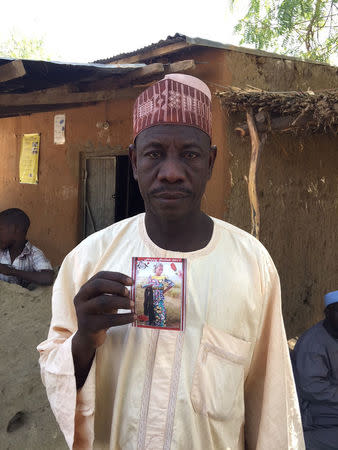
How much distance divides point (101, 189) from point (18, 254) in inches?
80.2

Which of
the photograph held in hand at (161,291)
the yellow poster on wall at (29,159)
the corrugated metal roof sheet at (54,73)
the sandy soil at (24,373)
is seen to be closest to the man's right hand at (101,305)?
the photograph held in hand at (161,291)

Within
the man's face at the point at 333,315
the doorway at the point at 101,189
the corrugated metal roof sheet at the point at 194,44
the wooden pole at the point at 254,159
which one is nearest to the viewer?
the man's face at the point at 333,315

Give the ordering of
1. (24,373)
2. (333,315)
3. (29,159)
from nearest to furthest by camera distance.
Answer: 1. (333,315)
2. (24,373)
3. (29,159)

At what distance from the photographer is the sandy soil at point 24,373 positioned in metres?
2.98

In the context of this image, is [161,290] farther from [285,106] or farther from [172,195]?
[285,106]

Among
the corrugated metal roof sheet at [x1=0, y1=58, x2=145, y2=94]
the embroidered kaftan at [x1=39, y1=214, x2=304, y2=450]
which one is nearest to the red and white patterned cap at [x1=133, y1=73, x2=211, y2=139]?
the embroidered kaftan at [x1=39, y1=214, x2=304, y2=450]

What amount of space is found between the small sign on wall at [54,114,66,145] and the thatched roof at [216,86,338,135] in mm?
2994

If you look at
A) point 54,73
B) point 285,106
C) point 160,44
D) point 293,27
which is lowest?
point 285,106

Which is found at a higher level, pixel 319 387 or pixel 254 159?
pixel 254 159

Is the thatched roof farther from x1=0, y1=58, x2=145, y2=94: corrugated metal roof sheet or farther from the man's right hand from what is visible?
the man's right hand

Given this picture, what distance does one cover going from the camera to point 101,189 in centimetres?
622

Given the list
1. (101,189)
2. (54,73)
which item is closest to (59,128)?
(101,189)

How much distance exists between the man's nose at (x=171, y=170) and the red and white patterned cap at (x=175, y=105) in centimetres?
13

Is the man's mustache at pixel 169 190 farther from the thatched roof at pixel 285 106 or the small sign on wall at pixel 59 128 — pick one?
the small sign on wall at pixel 59 128
